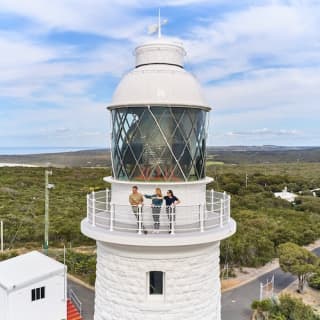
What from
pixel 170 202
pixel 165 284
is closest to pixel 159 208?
pixel 170 202

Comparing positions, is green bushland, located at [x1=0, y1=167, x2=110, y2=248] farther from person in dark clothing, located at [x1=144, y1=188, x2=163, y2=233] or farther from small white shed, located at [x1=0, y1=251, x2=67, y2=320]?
person in dark clothing, located at [x1=144, y1=188, x2=163, y2=233]

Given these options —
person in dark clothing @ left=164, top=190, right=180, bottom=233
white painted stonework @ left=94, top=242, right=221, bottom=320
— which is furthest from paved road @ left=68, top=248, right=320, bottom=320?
person in dark clothing @ left=164, top=190, right=180, bottom=233

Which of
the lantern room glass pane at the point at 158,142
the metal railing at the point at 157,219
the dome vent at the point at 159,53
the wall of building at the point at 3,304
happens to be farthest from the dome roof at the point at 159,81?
the wall of building at the point at 3,304

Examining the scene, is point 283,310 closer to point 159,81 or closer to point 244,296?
point 244,296

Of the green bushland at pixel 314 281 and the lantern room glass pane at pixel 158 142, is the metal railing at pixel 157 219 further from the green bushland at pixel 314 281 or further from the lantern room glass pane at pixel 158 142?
the green bushland at pixel 314 281

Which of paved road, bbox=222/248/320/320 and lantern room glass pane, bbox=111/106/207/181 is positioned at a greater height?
lantern room glass pane, bbox=111/106/207/181

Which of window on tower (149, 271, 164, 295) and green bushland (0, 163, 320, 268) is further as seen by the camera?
green bushland (0, 163, 320, 268)

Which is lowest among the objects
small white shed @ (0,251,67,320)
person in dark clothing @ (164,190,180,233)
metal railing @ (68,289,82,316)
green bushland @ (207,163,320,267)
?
metal railing @ (68,289,82,316)

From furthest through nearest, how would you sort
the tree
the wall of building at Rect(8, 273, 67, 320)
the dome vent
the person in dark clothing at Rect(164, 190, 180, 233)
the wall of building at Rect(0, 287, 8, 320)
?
the tree
the wall of building at Rect(8, 273, 67, 320)
the wall of building at Rect(0, 287, 8, 320)
the dome vent
the person in dark clothing at Rect(164, 190, 180, 233)

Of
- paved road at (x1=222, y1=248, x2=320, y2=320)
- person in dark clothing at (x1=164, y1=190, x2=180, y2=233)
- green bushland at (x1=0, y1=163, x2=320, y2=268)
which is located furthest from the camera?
green bushland at (x1=0, y1=163, x2=320, y2=268)
